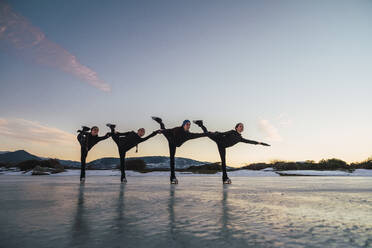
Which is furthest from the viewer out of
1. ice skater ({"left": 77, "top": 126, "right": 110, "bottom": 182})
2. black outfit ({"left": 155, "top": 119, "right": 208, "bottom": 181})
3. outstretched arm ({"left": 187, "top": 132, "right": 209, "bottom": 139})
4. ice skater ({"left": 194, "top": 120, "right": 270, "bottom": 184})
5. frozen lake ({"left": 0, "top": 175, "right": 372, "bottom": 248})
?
ice skater ({"left": 77, "top": 126, "right": 110, "bottom": 182})

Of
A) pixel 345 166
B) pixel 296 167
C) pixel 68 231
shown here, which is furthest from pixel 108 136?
pixel 345 166

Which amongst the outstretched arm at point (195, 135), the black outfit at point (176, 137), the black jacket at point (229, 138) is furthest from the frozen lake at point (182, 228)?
the black jacket at point (229, 138)

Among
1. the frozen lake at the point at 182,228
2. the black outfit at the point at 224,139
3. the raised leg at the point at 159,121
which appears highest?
the raised leg at the point at 159,121

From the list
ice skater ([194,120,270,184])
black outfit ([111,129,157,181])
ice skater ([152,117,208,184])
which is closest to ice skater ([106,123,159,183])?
black outfit ([111,129,157,181])

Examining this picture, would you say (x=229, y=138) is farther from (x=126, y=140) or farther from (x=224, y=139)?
(x=126, y=140)

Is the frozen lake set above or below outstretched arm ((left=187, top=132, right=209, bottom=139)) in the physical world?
below

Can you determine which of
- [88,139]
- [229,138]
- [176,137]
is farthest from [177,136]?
[88,139]

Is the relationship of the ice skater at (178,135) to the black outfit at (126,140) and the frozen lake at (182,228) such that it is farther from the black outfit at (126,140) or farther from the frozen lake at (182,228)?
the frozen lake at (182,228)

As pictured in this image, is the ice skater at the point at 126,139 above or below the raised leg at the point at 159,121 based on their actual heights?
below

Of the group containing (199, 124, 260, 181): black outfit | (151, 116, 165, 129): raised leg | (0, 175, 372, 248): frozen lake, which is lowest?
(0, 175, 372, 248): frozen lake

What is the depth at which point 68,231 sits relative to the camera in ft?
5.32

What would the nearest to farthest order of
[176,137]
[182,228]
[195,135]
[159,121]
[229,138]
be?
[182,228] → [176,137] → [195,135] → [229,138] → [159,121]

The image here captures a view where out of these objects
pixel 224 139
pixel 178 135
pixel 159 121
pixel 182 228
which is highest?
pixel 159 121

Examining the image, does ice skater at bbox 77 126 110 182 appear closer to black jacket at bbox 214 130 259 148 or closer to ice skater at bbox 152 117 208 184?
ice skater at bbox 152 117 208 184
